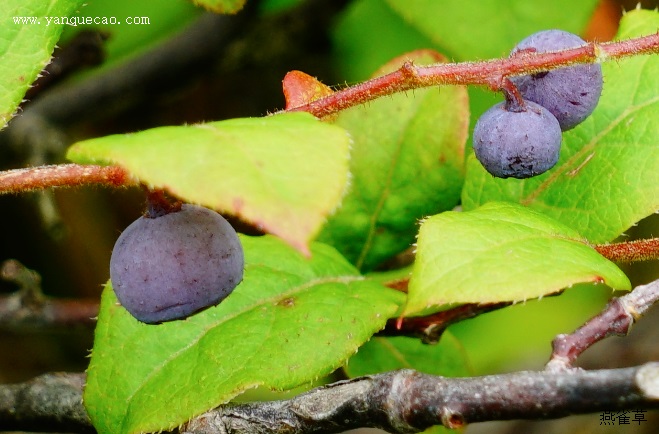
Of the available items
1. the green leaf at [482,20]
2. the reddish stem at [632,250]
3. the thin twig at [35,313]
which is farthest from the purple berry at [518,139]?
the thin twig at [35,313]

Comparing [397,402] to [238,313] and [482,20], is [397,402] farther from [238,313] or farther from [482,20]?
[482,20]

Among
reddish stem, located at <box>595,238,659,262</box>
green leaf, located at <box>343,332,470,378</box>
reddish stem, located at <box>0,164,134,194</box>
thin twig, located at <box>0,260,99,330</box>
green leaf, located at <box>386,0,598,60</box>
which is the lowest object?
thin twig, located at <box>0,260,99,330</box>

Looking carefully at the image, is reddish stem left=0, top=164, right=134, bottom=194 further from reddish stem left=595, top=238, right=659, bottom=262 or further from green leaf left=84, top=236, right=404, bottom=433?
reddish stem left=595, top=238, right=659, bottom=262

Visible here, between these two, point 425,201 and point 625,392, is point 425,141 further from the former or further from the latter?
point 625,392

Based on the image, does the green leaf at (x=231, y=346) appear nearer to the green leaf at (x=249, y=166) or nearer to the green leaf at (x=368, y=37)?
the green leaf at (x=249, y=166)

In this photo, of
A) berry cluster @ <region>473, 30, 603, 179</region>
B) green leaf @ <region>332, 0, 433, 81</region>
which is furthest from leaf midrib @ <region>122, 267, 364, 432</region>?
green leaf @ <region>332, 0, 433, 81</region>

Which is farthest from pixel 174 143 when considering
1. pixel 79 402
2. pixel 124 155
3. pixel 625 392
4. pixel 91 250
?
pixel 91 250

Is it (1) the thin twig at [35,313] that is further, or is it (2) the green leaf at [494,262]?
(1) the thin twig at [35,313]
